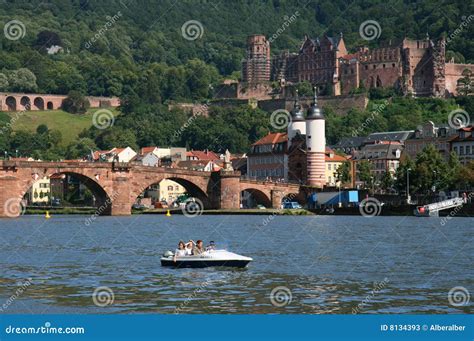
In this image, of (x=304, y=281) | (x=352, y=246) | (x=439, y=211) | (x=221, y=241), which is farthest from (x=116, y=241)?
(x=439, y=211)

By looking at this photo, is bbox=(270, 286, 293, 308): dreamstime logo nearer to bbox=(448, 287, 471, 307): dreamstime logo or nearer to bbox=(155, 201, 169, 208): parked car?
bbox=(448, 287, 471, 307): dreamstime logo

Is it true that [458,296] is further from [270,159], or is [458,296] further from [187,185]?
[270,159]

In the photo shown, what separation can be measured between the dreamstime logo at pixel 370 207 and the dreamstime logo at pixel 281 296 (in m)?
80.8

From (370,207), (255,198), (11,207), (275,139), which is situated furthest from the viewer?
(275,139)

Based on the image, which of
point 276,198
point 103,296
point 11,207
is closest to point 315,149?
point 276,198

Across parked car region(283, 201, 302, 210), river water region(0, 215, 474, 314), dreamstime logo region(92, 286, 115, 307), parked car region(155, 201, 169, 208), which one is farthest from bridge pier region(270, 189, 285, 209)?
dreamstime logo region(92, 286, 115, 307)

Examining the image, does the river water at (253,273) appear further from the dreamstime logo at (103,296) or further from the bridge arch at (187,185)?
the bridge arch at (187,185)

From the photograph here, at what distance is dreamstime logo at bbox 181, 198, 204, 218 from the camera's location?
15130 centimetres

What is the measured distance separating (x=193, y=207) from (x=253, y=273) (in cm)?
10088

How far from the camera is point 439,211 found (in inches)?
4892

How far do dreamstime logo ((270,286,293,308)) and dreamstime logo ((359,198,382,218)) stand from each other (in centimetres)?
8077

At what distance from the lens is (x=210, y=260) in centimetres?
6150

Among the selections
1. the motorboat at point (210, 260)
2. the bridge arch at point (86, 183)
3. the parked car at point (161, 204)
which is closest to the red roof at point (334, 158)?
the parked car at point (161, 204)

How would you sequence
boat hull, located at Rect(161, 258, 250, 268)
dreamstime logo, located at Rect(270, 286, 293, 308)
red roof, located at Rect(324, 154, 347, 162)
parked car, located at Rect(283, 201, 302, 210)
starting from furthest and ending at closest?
red roof, located at Rect(324, 154, 347, 162) → parked car, located at Rect(283, 201, 302, 210) → boat hull, located at Rect(161, 258, 250, 268) → dreamstime logo, located at Rect(270, 286, 293, 308)
